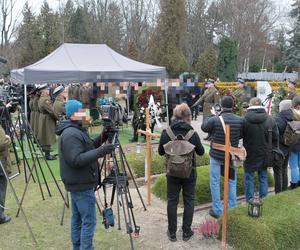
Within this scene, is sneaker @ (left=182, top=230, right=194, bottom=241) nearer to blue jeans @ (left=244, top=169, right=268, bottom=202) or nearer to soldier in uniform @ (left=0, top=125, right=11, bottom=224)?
blue jeans @ (left=244, top=169, right=268, bottom=202)

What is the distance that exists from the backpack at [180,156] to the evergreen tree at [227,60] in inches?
1242

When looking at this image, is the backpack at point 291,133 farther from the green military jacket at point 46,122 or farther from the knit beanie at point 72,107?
the green military jacket at point 46,122

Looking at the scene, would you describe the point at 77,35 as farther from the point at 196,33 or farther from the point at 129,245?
the point at 129,245

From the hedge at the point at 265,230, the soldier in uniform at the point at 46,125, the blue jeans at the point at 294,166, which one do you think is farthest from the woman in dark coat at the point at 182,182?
the soldier in uniform at the point at 46,125

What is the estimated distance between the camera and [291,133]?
21.0 feet

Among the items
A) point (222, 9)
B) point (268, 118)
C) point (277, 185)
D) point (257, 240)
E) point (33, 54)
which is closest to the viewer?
point (257, 240)

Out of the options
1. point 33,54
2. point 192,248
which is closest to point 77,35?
point 33,54

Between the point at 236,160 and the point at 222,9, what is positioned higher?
the point at 222,9

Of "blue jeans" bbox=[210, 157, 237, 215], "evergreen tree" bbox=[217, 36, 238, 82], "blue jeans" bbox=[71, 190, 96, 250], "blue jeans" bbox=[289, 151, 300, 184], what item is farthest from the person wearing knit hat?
"evergreen tree" bbox=[217, 36, 238, 82]

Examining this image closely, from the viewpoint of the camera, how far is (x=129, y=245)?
195 inches

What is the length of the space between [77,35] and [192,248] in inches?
1609

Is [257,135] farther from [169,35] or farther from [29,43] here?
[169,35]

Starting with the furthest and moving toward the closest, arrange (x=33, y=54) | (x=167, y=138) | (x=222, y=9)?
1. (x=222, y=9)
2. (x=33, y=54)
3. (x=167, y=138)

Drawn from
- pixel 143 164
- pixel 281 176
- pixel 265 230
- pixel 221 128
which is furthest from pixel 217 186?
pixel 143 164
